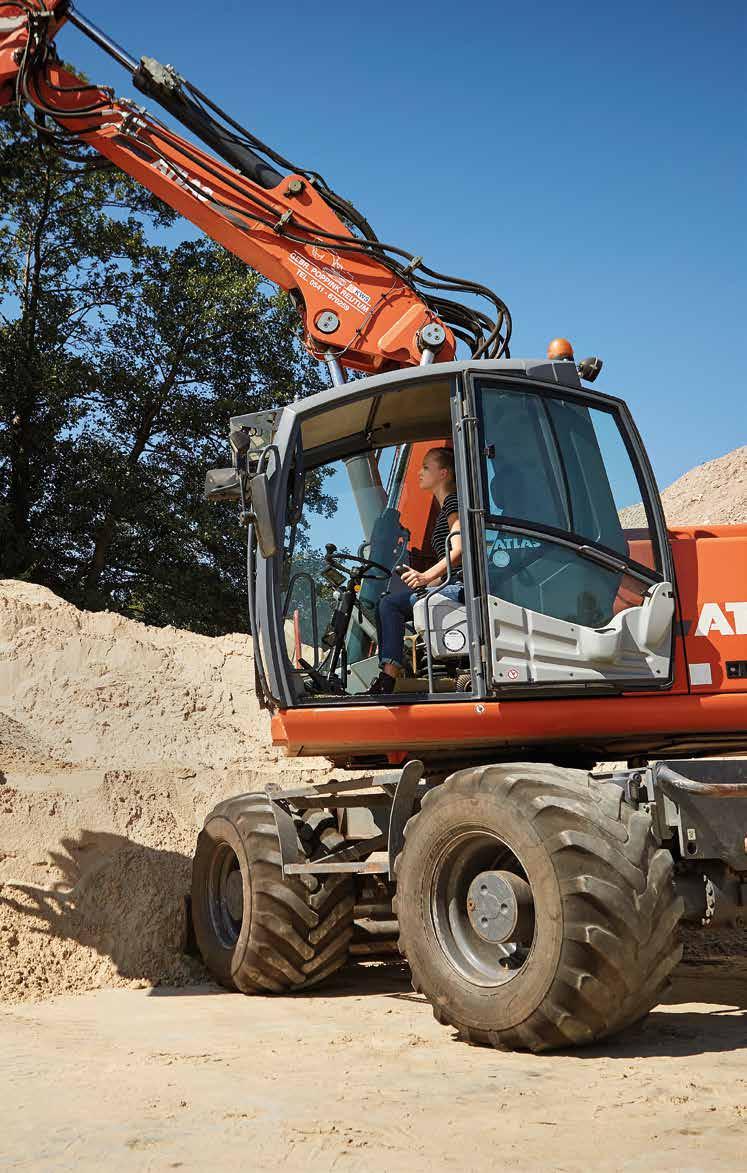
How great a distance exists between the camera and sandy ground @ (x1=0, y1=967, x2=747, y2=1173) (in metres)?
3.85

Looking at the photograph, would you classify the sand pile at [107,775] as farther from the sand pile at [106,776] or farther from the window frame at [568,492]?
the window frame at [568,492]

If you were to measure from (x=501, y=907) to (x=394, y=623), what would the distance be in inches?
64.3

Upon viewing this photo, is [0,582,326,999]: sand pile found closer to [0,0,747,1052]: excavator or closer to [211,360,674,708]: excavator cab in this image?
[0,0,747,1052]: excavator

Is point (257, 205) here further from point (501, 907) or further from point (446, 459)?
point (501, 907)

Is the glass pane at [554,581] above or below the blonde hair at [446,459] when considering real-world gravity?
below

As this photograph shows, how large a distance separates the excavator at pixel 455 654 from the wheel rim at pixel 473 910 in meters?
0.02

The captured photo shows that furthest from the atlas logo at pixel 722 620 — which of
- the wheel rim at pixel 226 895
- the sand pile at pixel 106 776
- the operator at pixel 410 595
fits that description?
the sand pile at pixel 106 776

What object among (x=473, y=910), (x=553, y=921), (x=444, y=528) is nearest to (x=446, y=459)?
(x=444, y=528)

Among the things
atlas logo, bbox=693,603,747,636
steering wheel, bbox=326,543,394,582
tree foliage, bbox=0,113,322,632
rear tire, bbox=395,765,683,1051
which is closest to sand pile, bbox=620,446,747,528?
tree foliage, bbox=0,113,322,632

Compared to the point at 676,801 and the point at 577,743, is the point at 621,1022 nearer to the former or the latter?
the point at 676,801

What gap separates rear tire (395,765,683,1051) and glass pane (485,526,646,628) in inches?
31.9

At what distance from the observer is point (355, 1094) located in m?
4.64

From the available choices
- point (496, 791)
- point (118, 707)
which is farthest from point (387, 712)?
point (118, 707)

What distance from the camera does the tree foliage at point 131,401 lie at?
64.3 feet
